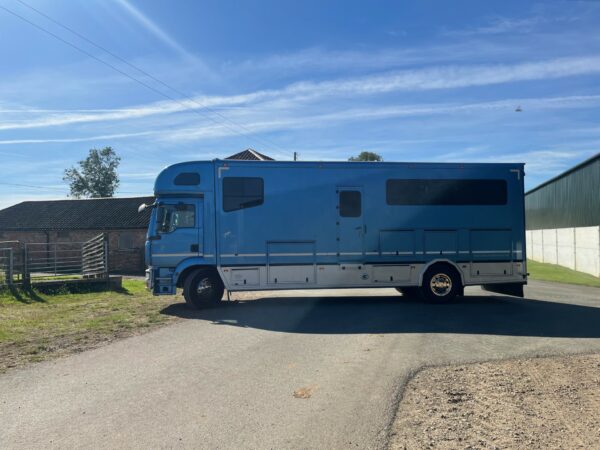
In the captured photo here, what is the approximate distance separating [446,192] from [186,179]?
266 inches

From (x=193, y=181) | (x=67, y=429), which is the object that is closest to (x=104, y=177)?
(x=193, y=181)

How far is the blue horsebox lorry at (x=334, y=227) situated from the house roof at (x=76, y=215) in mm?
26024

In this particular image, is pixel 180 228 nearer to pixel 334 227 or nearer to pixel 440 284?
pixel 334 227

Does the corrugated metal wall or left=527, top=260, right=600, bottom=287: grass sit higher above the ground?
the corrugated metal wall

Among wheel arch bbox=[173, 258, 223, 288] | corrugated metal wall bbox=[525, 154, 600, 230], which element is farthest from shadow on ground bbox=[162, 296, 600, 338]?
corrugated metal wall bbox=[525, 154, 600, 230]

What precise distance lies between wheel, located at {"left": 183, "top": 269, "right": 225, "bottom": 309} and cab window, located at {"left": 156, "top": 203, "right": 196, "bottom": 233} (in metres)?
1.24

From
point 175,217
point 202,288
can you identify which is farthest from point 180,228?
point 202,288

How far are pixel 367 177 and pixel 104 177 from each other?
7885 centimetres

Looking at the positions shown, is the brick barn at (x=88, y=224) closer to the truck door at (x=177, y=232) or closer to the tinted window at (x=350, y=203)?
the truck door at (x=177, y=232)

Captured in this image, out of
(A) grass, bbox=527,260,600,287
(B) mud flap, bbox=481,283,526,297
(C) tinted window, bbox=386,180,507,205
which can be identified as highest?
(C) tinted window, bbox=386,180,507,205

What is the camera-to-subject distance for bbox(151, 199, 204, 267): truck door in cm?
1252

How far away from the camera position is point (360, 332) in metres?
9.28

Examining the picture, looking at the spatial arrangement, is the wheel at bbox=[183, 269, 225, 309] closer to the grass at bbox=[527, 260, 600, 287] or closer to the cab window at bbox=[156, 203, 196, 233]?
the cab window at bbox=[156, 203, 196, 233]

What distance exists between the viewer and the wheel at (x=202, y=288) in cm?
1246
